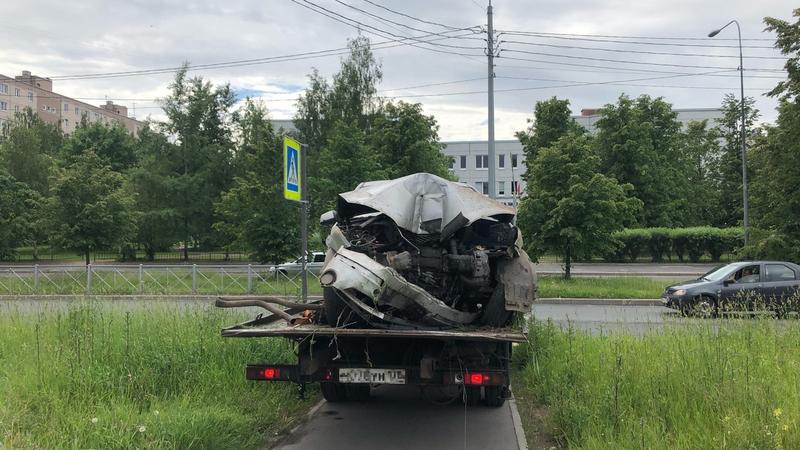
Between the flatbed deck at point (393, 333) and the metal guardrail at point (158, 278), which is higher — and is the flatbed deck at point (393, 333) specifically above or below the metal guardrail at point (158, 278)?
Result: above

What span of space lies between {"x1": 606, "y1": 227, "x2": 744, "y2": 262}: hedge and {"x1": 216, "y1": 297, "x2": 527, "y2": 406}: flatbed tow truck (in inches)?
1376

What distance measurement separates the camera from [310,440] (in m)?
4.92

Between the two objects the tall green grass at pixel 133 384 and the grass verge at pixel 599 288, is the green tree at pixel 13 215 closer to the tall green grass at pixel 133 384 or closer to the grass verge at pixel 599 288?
the grass verge at pixel 599 288

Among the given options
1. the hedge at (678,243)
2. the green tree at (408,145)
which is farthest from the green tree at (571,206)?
the hedge at (678,243)

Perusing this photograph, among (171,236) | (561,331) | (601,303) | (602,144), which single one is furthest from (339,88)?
(561,331)

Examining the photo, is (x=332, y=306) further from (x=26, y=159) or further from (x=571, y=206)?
(x=26, y=159)

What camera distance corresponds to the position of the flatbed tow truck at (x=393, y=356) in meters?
4.48

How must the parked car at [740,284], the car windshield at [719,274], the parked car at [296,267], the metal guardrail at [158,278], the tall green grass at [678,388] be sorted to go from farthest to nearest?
the parked car at [296,267] → the metal guardrail at [158,278] → the car windshield at [719,274] → the parked car at [740,284] → the tall green grass at [678,388]

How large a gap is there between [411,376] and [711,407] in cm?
229

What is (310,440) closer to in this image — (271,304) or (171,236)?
(271,304)

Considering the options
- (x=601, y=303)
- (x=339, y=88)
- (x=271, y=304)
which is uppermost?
(x=339, y=88)

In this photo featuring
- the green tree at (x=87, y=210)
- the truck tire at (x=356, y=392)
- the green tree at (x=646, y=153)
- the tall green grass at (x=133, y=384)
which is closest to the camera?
the tall green grass at (x=133, y=384)

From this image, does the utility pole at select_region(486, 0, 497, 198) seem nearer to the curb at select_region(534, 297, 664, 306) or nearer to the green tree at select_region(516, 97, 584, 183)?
the curb at select_region(534, 297, 664, 306)

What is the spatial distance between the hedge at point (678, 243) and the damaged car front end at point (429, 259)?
113 feet
